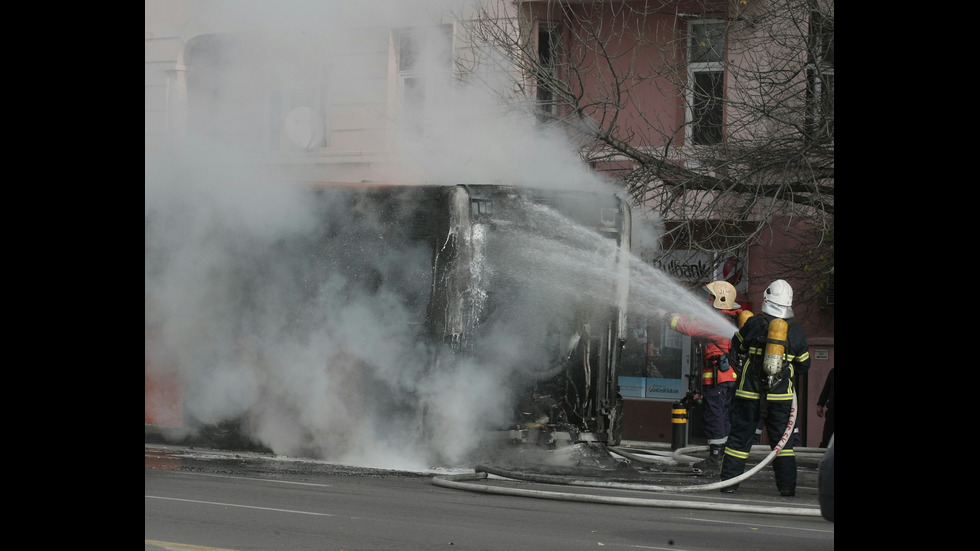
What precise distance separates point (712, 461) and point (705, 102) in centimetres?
476

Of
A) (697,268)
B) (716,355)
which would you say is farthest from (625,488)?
(697,268)

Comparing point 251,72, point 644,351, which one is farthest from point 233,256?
point 644,351

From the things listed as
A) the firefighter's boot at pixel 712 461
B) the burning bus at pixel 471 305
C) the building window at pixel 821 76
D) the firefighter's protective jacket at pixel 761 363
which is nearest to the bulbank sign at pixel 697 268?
the building window at pixel 821 76

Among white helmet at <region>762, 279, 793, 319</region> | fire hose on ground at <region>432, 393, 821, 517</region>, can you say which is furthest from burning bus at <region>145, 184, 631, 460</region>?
white helmet at <region>762, 279, 793, 319</region>

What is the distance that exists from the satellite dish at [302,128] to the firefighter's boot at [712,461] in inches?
243

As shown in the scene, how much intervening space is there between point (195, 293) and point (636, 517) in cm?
518

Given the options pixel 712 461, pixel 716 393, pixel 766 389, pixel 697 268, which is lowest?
pixel 712 461

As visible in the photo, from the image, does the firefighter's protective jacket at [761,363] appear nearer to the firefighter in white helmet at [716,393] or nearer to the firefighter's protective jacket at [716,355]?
the firefighter's protective jacket at [716,355]

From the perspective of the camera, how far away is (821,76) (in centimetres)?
1112

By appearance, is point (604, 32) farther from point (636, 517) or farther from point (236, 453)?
point (636, 517)

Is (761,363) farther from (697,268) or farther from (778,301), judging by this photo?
(697,268)

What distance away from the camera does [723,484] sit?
315 inches

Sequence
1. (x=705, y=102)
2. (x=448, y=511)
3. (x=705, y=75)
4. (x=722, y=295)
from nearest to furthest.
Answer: (x=448, y=511) → (x=722, y=295) → (x=705, y=102) → (x=705, y=75)

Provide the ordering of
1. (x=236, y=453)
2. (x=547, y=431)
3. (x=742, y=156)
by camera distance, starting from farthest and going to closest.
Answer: (x=742, y=156) → (x=236, y=453) → (x=547, y=431)
